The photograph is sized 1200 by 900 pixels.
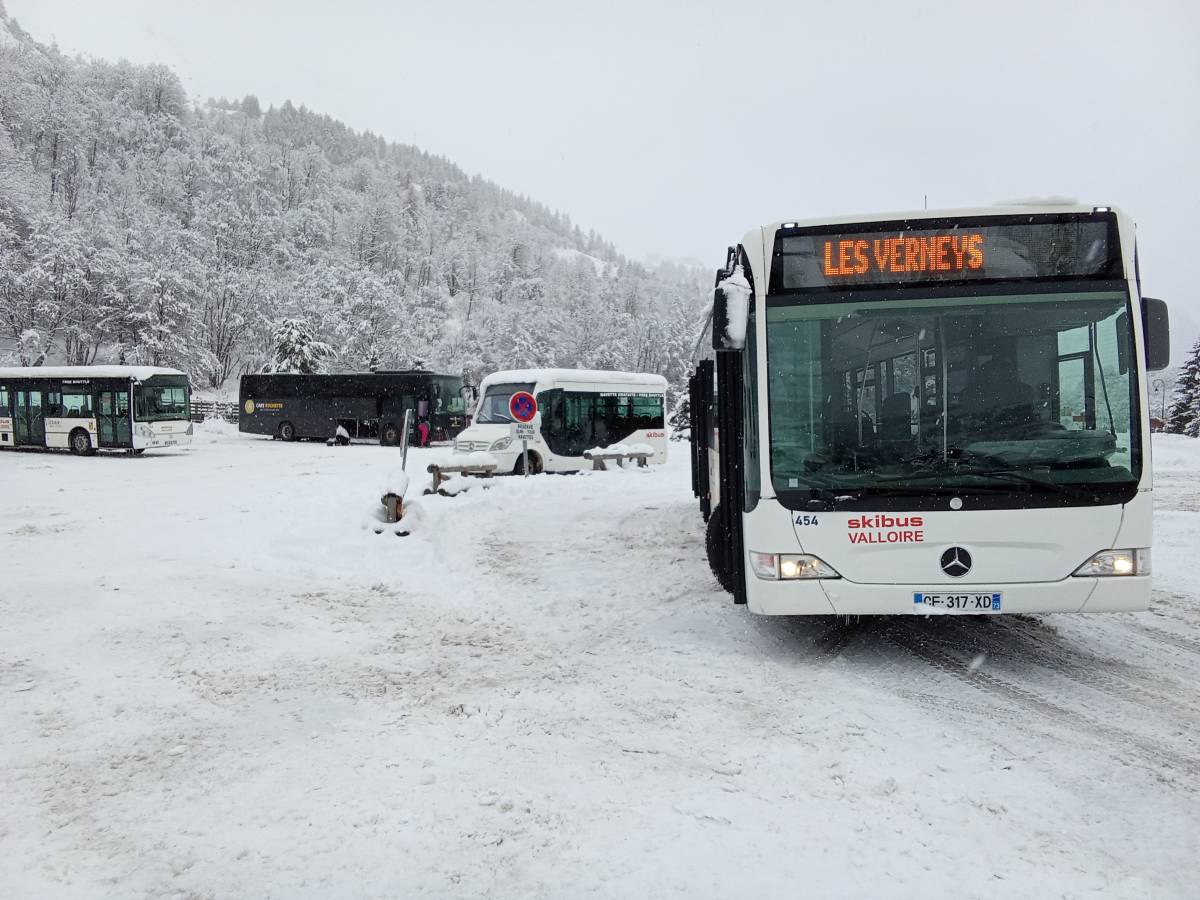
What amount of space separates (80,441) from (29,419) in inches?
106

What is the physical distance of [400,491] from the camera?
1053 cm

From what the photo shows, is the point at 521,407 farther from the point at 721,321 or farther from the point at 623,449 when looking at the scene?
the point at 721,321

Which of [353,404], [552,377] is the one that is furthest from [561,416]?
[353,404]

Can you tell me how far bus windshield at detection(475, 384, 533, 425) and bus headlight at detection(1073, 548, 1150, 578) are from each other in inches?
685

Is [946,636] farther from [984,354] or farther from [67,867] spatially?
[67,867]

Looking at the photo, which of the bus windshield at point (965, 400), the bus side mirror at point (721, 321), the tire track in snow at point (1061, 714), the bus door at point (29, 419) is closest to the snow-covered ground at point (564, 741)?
the tire track in snow at point (1061, 714)

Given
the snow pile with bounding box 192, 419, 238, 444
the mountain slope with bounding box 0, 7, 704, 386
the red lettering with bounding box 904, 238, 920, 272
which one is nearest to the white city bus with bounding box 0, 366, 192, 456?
the snow pile with bounding box 192, 419, 238, 444

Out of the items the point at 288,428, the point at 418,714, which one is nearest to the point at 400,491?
the point at 418,714

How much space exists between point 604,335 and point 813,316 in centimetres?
9748

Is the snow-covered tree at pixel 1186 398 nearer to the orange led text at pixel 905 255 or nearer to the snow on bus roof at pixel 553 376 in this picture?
the snow on bus roof at pixel 553 376

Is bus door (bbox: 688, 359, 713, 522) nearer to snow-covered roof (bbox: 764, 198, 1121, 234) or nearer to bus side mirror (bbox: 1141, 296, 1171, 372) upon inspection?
snow-covered roof (bbox: 764, 198, 1121, 234)

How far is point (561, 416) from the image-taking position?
73.3 ft

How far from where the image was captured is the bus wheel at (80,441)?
28.4 metres

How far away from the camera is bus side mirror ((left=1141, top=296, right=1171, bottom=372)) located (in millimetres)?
5297
